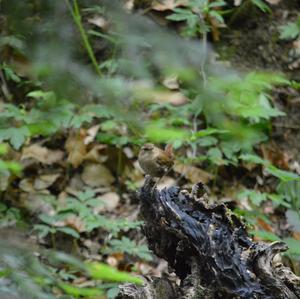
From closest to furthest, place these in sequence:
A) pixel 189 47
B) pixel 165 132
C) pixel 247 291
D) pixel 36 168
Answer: pixel 189 47
pixel 247 291
pixel 165 132
pixel 36 168

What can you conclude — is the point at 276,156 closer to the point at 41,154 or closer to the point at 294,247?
the point at 41,154

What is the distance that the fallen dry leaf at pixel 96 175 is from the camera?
15.2 feet

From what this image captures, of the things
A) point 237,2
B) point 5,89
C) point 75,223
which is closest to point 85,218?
point 75,223

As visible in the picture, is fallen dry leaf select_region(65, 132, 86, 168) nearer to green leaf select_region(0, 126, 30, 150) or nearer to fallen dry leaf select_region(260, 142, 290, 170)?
fallen dry leaf select_region(260, 142, 290, 170)

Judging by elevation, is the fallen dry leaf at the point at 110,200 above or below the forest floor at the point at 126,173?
below

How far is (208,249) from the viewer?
1.96 meters

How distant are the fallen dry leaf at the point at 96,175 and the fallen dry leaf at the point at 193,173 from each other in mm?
533

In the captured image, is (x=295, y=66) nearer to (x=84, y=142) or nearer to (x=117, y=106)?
(x=84, y=142)

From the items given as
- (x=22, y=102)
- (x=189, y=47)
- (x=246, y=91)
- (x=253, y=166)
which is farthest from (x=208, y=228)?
(x=22, y=102)

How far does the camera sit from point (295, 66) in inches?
203

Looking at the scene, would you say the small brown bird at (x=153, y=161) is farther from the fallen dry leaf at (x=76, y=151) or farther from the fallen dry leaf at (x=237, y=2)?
the fallen dry leaf at (x=237, y=2)

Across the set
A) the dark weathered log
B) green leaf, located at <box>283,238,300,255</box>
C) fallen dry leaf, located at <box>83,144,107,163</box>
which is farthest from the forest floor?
the dark weathered log

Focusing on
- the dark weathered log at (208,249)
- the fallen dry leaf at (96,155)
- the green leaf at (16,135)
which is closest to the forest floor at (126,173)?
the fallen dry leaf at (96,155)

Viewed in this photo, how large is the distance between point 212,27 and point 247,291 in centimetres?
354
